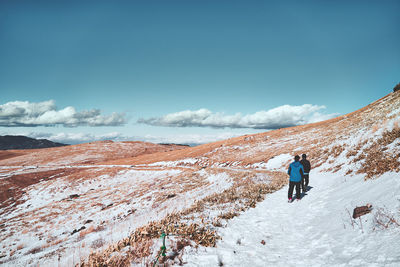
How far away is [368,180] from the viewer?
33.7ft

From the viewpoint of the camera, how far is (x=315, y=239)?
22.2 feet

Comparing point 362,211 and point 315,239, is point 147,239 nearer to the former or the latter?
point 315,239

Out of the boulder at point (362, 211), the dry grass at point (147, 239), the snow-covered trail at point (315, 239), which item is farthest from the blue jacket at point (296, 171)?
the boulder at point (362, 211)

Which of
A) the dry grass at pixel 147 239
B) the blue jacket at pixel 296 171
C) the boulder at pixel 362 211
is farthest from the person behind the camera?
the blue jacket at pixel 296 171

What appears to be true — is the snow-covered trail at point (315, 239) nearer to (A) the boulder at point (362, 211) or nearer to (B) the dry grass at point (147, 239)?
(A) the boulder at point (362, 211)

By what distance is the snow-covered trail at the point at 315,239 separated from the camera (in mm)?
4871

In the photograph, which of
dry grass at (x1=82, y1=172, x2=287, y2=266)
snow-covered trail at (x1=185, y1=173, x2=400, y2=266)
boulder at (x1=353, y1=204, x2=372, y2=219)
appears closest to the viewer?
snow-covered trail at (x1=185, y1=173, x2=400, y2=266)

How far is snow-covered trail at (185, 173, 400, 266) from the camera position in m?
4.87

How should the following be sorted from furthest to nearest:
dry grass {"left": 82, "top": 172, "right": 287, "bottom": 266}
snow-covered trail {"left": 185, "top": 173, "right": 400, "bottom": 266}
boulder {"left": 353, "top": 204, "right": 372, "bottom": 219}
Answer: boulder {"left": 353, "top": 204, "right": 372, "bottom": 219} < dry grass {"left": 82, "top": 172, "right": 287, "bottom": 266} < snow-covered trail {"left": 185, "top": 173, "right": 400, "bottom": 266}

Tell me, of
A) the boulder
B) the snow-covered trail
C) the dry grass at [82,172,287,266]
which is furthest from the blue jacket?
the boulder

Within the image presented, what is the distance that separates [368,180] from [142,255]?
12073 millimetres

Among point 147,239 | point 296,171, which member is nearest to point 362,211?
point 296,171

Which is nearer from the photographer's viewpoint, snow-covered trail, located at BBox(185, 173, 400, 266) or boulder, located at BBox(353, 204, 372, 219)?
snow-covered trail, located at BBox(185, 173, 400, 266)

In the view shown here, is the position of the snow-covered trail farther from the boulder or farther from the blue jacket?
the blue jacket
